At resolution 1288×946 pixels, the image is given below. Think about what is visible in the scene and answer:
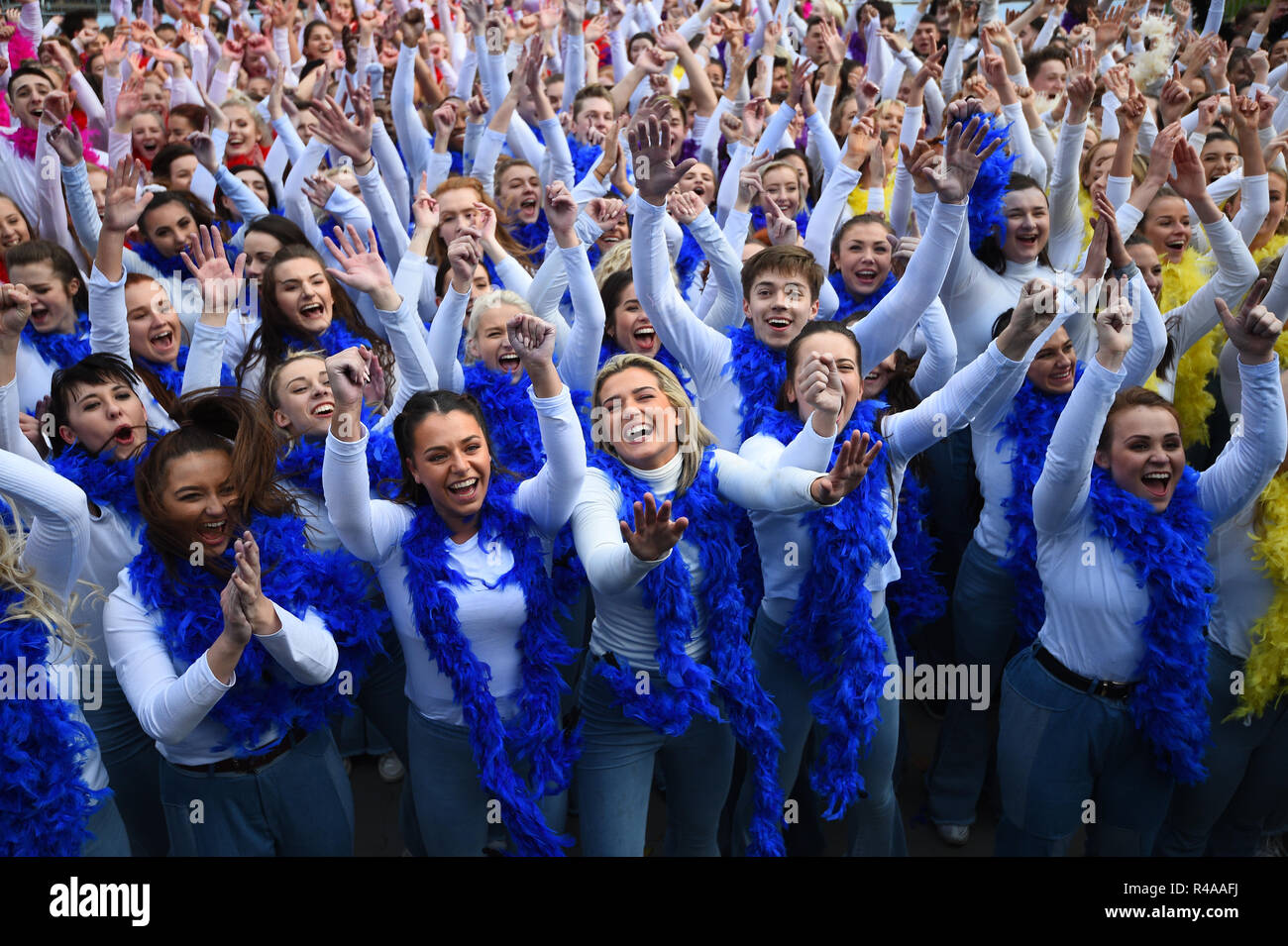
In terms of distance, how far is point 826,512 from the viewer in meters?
2.71

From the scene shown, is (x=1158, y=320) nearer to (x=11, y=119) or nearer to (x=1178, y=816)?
(x=1178, y=816)

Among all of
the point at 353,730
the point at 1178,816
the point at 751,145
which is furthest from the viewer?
the point at 751,145

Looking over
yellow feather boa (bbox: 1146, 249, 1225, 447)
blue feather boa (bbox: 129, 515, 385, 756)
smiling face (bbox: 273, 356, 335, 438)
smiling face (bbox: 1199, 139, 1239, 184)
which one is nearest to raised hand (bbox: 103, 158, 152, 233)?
smiling face (bbox: 273, 356, 335, 438)

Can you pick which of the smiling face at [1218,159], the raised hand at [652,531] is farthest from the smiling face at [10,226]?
the smiling face at [1218,159]

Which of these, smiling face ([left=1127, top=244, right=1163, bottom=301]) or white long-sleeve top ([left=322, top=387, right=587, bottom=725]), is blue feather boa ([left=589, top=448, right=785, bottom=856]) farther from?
smiling face ([left=1127, top=244, right=1163, bottom=301])

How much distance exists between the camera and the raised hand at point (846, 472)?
7.11 feet

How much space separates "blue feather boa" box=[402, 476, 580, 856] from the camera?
2451 mm

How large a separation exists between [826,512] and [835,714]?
51cm

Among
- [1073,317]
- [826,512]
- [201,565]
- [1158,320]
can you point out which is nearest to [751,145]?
[1073,317]

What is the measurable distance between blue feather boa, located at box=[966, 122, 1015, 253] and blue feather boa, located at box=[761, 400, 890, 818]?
140 cm

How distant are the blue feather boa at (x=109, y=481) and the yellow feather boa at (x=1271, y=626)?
2.82 m

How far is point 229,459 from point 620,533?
35.7 inches

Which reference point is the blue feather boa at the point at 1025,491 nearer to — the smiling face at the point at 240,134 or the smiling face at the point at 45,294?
the smiling face at the point at 45,294

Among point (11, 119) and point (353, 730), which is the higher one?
point (11, 119)
